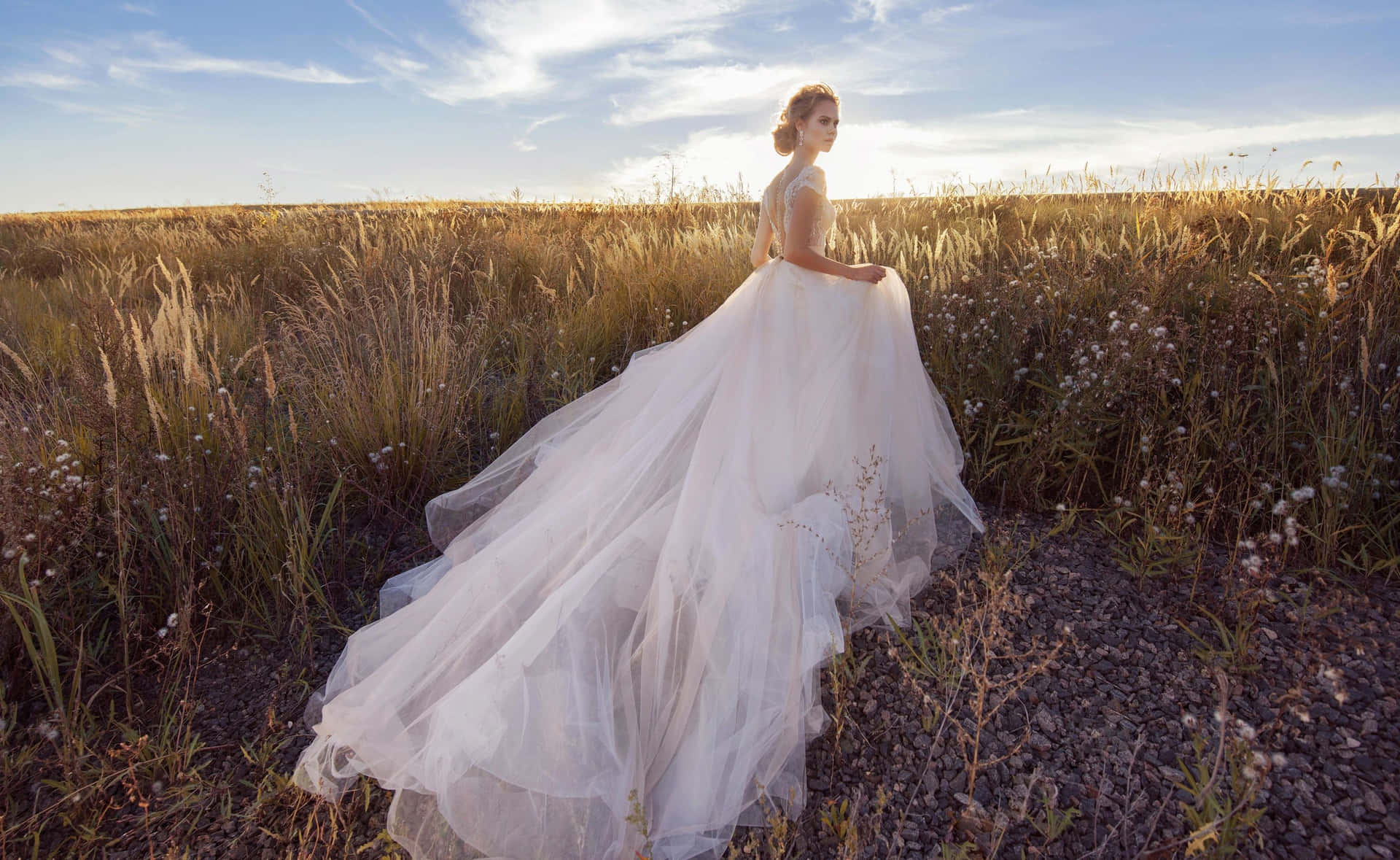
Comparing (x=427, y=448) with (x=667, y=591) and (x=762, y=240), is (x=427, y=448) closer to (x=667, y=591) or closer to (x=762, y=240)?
(x=667, y=591)

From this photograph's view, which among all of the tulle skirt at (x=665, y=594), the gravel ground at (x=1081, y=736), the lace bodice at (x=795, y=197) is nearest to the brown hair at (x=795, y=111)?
the lace bodice at (x=795, y=197)

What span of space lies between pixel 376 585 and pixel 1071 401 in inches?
118

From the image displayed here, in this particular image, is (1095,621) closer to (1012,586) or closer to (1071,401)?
(1012,586)

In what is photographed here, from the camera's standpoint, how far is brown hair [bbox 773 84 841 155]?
123 inches

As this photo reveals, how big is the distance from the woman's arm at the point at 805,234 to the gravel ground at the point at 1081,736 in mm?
1430

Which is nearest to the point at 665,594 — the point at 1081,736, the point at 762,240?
the point at 1081,736

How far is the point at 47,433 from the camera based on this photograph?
2703 mm

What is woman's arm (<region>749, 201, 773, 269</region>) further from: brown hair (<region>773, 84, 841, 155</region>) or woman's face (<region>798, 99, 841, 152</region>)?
woman's face (<region>798, 99, 841, 152</region>)

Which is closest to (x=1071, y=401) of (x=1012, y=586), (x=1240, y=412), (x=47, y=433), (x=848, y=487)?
(x=1240, y=412)

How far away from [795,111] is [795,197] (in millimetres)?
467

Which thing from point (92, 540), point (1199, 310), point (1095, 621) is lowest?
point (1095, 621)

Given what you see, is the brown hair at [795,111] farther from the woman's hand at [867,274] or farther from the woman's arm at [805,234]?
the woman's hand at [867,274]

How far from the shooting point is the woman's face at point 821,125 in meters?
3.11

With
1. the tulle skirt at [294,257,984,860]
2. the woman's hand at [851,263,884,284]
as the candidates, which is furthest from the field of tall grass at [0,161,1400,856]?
the woman's hand at [851,263,884,284]
